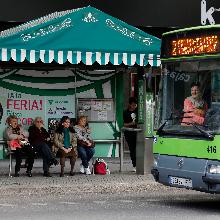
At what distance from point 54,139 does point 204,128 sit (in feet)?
19.7

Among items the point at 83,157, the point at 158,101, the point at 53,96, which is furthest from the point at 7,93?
the point at 158,101

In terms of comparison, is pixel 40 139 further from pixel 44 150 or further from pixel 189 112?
pixel 189 112

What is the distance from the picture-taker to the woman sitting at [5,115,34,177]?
1752 cm

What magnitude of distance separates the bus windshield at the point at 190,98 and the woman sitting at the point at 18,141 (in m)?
4.92

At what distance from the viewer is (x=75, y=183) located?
16.6 metres

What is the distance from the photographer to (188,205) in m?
13.4

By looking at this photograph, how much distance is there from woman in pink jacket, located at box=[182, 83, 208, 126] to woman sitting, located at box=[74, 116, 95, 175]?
548 cm

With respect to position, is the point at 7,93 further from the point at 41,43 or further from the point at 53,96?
the point at 41,43

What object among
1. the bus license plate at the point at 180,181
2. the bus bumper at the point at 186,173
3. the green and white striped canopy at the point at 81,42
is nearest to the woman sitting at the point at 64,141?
the green and white striped canopy at the point at 81,42

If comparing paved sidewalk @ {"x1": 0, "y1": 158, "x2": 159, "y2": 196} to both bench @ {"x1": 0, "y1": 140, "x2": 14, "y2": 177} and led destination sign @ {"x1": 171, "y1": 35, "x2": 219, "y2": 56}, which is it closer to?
bench @ {"x1": 0, "y1": 140, "x2": 14, "y2": 177}

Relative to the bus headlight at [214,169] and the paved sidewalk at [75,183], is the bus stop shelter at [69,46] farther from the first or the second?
the bus headlight at [214,169]

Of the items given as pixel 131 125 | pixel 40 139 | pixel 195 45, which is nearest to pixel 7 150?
pixel 40 139

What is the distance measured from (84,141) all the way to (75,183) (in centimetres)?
160

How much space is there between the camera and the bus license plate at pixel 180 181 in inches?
492
